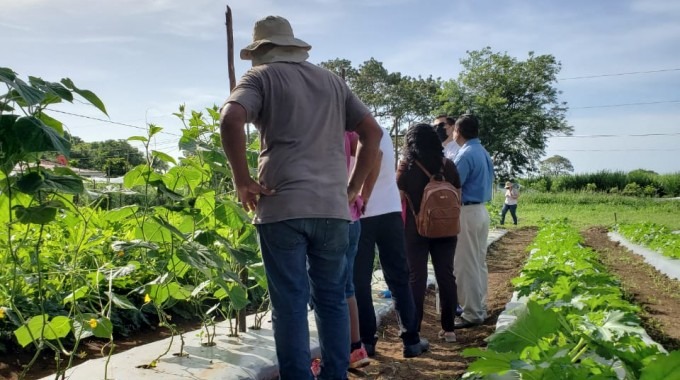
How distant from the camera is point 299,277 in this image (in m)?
2.39

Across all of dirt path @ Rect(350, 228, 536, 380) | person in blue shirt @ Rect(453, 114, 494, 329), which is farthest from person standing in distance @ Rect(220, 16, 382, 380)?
person in blue shirt @ Rect(453, 114, 494, 329)

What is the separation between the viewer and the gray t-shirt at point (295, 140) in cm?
235

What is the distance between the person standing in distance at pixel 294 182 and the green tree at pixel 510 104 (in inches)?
1747

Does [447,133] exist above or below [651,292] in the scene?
above

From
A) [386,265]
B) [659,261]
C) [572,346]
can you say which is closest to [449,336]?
[386,265]

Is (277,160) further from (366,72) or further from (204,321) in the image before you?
(366,72)

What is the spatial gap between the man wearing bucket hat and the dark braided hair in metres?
1.48

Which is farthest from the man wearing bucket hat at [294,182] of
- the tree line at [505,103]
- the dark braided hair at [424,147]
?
the tree line at [505,103]

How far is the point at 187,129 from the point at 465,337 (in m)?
2.52

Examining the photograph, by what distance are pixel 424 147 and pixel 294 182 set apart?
5.89 ft

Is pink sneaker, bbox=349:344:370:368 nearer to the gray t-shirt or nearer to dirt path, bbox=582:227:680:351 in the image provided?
the gray t-shirt

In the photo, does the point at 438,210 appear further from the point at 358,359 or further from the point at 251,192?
the point at 251,192

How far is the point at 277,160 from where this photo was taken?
2.39m

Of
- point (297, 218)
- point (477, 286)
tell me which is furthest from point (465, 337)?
point (297, 218)
